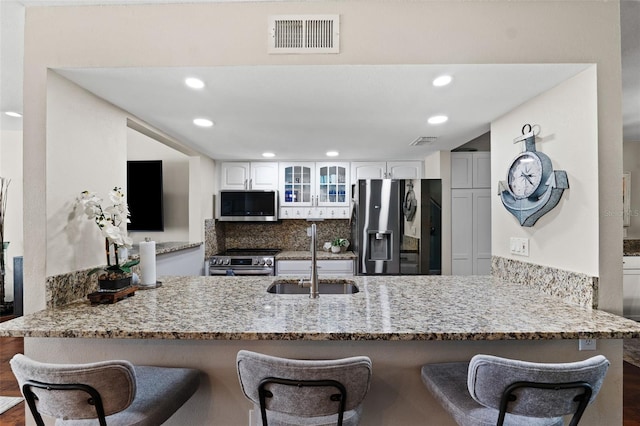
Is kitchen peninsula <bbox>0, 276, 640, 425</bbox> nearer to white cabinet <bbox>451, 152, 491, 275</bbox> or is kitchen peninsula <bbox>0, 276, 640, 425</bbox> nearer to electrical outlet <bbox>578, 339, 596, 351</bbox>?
electrical outlet <bbox>578, 339, 596, 351</bbox>

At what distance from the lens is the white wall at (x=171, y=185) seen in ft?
12.4

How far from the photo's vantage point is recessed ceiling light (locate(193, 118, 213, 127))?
2.29m

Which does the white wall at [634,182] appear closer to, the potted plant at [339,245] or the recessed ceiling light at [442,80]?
the potted plant at [339,245]

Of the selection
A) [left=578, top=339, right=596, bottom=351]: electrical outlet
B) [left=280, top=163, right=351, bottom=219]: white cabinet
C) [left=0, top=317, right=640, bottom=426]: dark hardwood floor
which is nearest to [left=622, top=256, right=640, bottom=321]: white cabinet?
[left=0, top=317, right=640, bottom=426]: dark hardwood floor

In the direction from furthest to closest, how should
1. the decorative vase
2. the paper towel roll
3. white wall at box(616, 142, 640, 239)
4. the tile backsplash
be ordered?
the tile backsplash < white wall at box(616, 142, 640, 239) < the paper towel roll < the decorative vase

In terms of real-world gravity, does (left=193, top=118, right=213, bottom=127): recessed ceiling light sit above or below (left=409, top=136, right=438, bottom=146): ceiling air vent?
above

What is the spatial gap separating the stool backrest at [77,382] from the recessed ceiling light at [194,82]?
1359mm

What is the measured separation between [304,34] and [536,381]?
1.69m

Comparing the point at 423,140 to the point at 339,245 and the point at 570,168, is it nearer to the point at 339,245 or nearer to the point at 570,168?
the point at 570,168

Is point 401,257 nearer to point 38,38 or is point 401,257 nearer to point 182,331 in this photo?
point 182,331

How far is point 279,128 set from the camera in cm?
252

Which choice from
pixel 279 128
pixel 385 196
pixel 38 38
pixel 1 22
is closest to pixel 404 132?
pixel 385 196

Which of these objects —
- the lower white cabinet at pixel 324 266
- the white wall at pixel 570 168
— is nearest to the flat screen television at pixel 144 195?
the lower white cabinet at pixel 324 266

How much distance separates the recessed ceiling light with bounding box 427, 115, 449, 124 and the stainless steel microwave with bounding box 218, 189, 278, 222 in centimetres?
215
